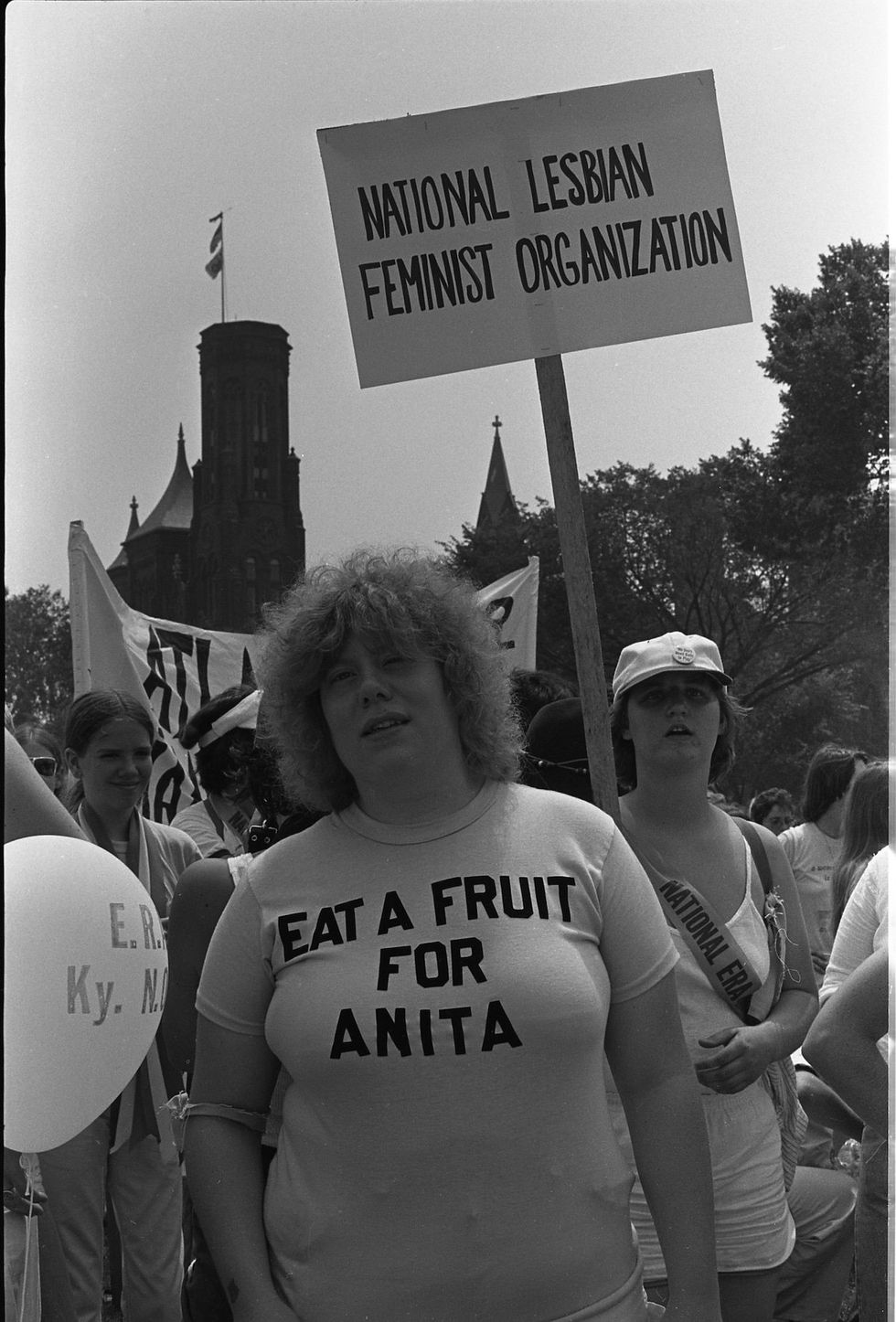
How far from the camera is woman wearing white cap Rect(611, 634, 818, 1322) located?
2.17m

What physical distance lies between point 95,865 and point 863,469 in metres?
18.7

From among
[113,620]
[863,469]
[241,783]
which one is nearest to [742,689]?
[863,469]

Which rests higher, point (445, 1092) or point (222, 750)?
point (222, 750)

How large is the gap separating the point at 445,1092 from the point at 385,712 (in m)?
0.46

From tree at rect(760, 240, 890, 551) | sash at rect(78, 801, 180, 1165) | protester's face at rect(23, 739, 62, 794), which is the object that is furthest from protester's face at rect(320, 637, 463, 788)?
tree at rect(760, 240, 890, 551)

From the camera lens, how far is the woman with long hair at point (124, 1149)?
3.05m

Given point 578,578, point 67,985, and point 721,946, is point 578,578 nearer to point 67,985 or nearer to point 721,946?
point 721,946

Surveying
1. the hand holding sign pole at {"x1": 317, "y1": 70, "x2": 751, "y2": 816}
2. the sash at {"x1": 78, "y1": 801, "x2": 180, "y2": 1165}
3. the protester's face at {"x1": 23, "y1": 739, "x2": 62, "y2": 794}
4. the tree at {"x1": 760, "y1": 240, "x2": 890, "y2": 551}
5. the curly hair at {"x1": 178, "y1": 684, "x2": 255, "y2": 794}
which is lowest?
the sash at {"x1": 78, "y1": 801, "x2": 180, "y2": 1165}

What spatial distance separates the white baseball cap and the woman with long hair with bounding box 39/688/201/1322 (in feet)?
4.62

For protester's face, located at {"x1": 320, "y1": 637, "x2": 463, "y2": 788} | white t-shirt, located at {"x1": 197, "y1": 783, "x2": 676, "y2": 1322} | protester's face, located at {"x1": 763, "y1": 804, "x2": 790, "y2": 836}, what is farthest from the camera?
protester's face, located at {"x1": 763, "y1": 804, "x2": 790, "y2": 836}

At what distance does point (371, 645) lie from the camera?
5.98ft

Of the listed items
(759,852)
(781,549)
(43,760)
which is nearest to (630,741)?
(759,852)

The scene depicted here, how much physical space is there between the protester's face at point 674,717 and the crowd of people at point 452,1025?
0.17m

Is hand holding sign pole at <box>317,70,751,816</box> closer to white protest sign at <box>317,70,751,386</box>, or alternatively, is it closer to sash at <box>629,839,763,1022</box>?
white protest sign at <box>317,70,751,386</box>
